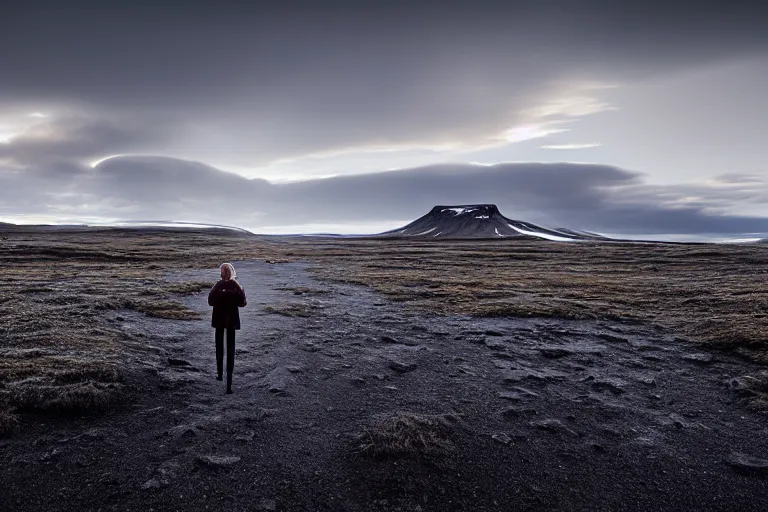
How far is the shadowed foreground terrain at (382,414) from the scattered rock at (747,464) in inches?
1.4

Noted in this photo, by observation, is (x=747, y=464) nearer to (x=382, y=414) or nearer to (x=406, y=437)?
(x=406, y=437)

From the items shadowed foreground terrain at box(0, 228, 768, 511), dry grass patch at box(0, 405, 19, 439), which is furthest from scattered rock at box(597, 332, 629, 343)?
dry grass patch at box(0, 405, 19, 439)

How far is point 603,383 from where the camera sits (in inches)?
532

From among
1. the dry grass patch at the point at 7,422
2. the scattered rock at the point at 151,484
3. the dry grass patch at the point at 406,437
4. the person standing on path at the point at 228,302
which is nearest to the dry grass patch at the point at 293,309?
the person standing on path at the point at 228,302

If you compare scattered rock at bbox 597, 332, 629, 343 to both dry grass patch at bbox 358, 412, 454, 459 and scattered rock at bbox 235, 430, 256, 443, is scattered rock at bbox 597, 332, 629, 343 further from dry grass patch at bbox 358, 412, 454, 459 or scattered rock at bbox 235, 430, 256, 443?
scattered rock at bbox 235, 430, 256, 443

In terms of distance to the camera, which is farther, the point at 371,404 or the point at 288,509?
the point at 371,404

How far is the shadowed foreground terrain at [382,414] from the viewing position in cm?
770

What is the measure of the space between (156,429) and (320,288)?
26693 mm

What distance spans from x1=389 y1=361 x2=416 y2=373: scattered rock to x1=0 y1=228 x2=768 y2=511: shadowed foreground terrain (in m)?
0.11

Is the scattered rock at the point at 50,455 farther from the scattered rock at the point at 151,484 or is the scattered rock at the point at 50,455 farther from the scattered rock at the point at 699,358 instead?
the scattered rock at the point at 699,358

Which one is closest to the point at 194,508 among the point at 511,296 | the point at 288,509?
the point at 288,509

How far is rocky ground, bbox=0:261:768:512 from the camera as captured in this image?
757 centimetres

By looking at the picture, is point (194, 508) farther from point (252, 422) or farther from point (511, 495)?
point (511, 495)

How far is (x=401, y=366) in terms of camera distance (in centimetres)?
1487
